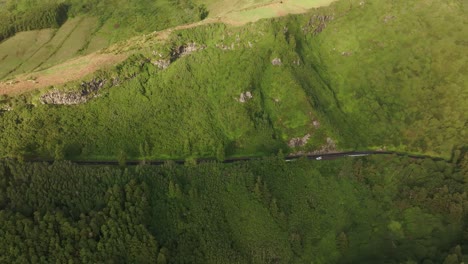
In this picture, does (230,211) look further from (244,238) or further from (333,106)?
(333,106)

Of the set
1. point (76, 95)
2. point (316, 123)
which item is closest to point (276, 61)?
point (316, 123)

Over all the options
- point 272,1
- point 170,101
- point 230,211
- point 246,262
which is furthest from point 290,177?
point 272,1

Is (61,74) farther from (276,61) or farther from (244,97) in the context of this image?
(276,61)

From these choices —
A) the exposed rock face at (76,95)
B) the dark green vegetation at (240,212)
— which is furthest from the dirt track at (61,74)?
the dark green vegetation at (240,212)

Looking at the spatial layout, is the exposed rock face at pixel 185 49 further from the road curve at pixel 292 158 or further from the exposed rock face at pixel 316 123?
the exposed rock face at pixel 316 123

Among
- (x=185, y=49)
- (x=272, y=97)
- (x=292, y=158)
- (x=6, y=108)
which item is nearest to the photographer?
(x=6, y=108)

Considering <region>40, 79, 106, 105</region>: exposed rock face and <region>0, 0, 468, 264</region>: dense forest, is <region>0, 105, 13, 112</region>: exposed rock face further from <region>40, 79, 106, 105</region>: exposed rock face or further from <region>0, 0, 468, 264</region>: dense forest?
<region>40, 79, 106, 105</region>: exposed rock face

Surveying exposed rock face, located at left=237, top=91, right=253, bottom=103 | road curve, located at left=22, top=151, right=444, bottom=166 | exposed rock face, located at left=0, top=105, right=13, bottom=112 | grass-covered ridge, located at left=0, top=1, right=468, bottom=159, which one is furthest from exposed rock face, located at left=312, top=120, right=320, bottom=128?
exposed rock face, located at left=0, top=105, right=13, bottom=112
